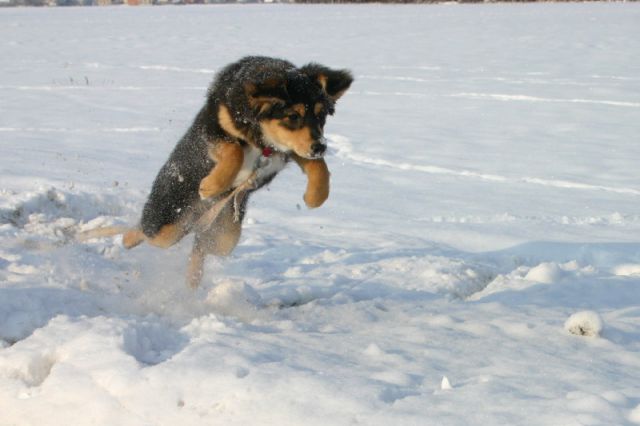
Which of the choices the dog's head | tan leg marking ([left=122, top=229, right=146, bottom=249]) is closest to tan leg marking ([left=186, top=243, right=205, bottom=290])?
tan leg marking ([left=122, top=229, right=146, bottom=249])

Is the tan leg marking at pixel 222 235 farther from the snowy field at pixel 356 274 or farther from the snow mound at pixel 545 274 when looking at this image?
the snow mound at pixel 545 274

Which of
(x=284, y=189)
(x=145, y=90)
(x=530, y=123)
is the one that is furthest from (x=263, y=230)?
(x=145, y=90)

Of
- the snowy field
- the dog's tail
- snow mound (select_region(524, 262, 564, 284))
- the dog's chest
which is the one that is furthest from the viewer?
the dog's tail

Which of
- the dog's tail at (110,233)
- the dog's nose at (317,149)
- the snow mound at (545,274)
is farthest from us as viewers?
the dog's tail at (110,233)

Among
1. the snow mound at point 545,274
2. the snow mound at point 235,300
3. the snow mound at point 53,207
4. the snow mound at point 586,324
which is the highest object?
the snow mound at point 586,324

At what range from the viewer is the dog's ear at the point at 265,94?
13.1 ft

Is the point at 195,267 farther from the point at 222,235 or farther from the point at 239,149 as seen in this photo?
the point at 239,149

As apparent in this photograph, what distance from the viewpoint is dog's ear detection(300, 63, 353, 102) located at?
4.35 meters

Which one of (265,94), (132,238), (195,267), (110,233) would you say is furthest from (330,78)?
(110,233)

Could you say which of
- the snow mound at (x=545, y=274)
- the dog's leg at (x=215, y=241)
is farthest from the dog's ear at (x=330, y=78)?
the snow mound at (x=545, y=274)

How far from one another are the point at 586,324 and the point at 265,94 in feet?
6.42

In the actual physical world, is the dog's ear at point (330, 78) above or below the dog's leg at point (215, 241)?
above

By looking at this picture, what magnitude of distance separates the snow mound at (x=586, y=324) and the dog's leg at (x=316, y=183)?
4.64 feet

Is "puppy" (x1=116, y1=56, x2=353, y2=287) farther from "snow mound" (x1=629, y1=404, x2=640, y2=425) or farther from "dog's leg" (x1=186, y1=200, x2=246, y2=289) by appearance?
"snow mound" (x1=629, y1=404, x2=640, y2=425)
